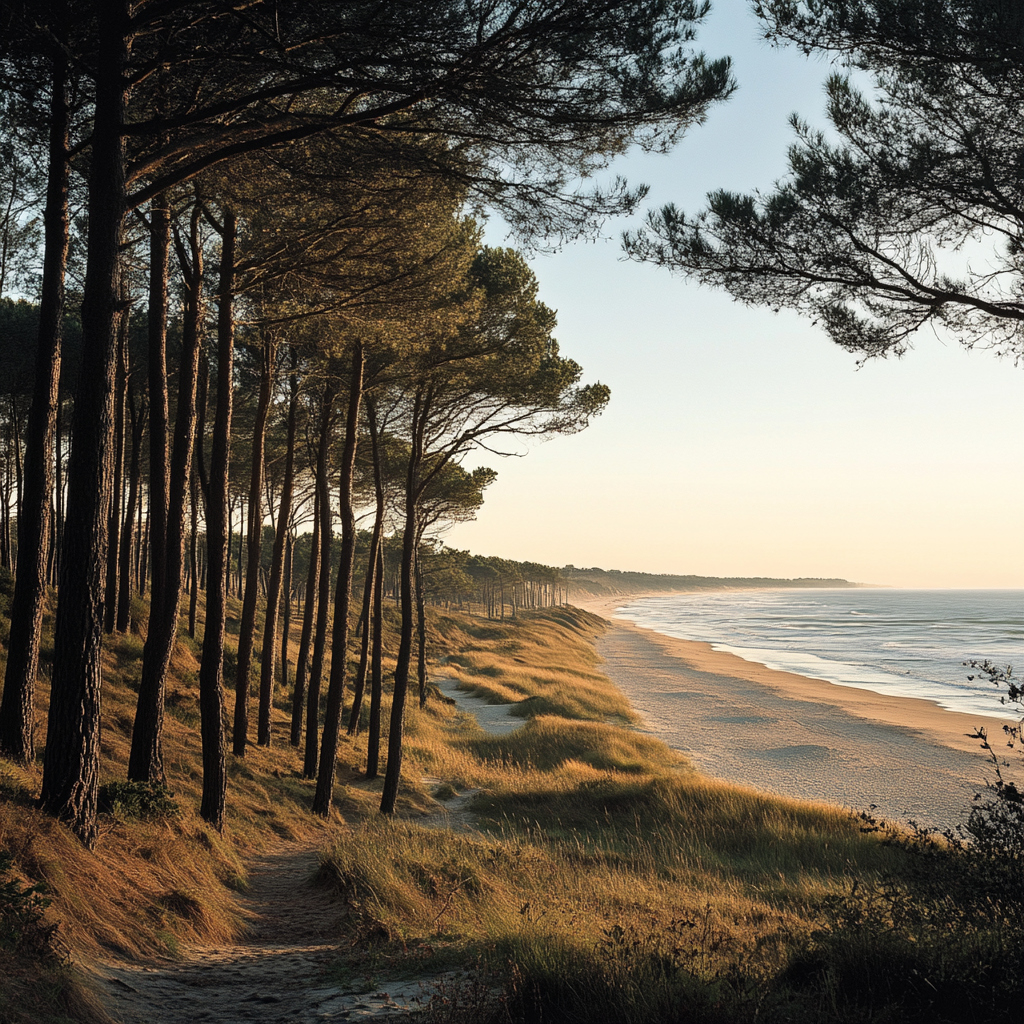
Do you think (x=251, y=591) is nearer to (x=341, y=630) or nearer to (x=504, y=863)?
(x=341, y=630)

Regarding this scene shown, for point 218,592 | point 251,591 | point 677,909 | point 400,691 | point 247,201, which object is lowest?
point 677,909

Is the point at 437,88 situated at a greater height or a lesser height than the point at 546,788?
greater

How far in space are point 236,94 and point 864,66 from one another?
6.53m

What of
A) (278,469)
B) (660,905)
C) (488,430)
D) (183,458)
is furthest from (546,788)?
(278,469)

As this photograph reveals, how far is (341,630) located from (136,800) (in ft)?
18.0

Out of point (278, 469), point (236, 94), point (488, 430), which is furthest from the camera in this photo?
point (278, 469)

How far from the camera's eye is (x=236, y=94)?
766 cm

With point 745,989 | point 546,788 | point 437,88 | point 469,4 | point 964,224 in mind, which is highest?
point 469,4

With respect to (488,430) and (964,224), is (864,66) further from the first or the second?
(488,430)

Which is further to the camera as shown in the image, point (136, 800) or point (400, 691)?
point (400, 691)

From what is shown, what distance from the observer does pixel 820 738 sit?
25.1m

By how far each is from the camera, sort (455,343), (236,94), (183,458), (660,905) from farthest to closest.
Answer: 1. (455,343)
2. (183,458)
3. (236,94)
4. (660,905)

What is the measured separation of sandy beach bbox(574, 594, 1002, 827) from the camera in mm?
18141

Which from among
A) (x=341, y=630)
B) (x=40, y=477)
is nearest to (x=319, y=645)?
(x=341, y=630)
